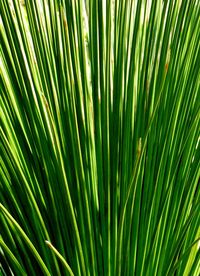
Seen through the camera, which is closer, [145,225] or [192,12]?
[145,225]

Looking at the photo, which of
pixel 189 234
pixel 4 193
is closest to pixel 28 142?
pixel 4 193

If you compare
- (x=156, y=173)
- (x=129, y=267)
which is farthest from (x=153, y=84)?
(x=129, y=267)

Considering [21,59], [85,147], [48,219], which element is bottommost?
[48,219]

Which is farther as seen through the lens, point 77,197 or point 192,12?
point 192,12

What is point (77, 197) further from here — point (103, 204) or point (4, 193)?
point (4, 193)

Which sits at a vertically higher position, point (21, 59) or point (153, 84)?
point (21, 59)

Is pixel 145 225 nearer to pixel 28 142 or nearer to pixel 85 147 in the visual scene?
pixel 85 147
